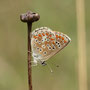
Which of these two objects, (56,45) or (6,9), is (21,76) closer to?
(6,9)

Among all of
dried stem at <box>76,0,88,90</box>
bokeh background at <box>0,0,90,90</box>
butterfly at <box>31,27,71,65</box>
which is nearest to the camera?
butterfly at <box>31,27,71,65</box>

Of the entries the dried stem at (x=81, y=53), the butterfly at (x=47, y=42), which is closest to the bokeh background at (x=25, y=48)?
the dried stem at (x=81, y=53)

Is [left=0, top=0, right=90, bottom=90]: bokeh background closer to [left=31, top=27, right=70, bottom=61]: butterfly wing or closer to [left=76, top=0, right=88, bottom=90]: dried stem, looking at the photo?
[left=76, top=0, right=88, bottom=90]: dried stem

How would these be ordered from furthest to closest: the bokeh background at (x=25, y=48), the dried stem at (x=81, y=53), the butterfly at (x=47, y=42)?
1. the bokeh background at (x=25, y=48)
2. the dried stem at (x=81, y=53)
3. the butterfly at (x=47, y=42)

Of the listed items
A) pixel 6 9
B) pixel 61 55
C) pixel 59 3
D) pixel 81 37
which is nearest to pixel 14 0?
pixel 6 9

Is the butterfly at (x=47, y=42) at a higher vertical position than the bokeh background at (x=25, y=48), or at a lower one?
higher

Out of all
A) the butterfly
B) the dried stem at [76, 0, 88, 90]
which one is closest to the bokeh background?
the dried stem at [76, 0, 88, 90]

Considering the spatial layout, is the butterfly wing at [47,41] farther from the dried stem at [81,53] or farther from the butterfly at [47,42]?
the dried stem at [81,53]
